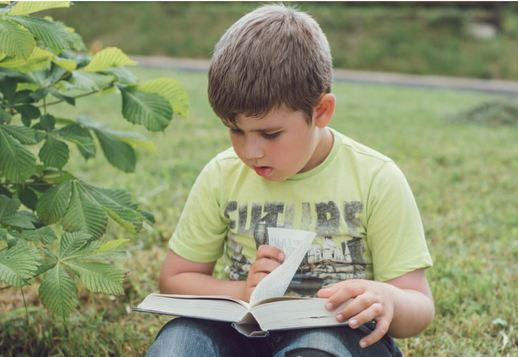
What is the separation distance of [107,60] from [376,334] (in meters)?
0.90

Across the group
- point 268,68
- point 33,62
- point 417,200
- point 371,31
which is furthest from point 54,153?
point 371,31

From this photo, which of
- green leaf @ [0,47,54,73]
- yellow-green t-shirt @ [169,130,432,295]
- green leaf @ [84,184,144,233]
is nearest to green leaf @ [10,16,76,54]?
green leaf @ [0,47,54,73]

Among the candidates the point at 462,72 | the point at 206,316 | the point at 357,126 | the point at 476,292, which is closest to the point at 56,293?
the point at 206,316

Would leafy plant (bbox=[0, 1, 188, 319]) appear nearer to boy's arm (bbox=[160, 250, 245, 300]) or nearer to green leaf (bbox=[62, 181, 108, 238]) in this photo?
green leaf (bbox=[62, 181, 108, 238])

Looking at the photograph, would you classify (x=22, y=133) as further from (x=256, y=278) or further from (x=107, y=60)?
(x=256, y=278)

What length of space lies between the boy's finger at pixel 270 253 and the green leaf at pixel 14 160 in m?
0.53

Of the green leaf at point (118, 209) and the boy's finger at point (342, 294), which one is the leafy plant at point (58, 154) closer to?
the green leaf at point (118, 209)

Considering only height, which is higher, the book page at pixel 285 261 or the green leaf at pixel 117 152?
the green leaf at pixel 117 152

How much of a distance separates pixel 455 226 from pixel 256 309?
6.12 feet

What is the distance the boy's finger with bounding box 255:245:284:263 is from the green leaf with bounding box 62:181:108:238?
1.21ft

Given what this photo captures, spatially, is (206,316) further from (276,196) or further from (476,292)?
(476,292)

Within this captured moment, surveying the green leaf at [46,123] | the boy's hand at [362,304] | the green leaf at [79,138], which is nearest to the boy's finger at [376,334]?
the boy's hand at [362,304]

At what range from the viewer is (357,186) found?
5.24ft

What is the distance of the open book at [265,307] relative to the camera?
4.30ft
